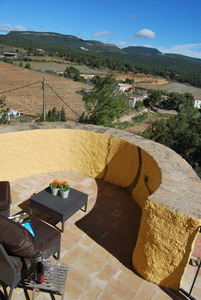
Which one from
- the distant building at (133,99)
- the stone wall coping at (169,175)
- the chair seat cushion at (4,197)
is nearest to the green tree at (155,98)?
the distant building at (133,99)

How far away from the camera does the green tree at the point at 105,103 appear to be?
1159cm

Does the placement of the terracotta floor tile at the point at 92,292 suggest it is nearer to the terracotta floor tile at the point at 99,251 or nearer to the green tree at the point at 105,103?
the terracotta floor tile at the point at 99,251

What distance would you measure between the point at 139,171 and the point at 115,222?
3.72ft

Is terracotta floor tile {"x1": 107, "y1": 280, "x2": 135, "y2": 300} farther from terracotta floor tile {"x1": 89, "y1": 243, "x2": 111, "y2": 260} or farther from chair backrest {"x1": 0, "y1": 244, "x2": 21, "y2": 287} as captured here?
chair backrest {"x1": 0, "y1": 244, "x2": 21, "y2": 287}

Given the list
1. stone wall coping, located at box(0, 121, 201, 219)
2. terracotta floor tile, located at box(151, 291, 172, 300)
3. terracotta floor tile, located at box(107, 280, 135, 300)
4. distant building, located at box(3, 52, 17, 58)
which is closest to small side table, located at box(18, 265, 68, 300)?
terracotta floor tile, located at box(107, 280, 135, 300)

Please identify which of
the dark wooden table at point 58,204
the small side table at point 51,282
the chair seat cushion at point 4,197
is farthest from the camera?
the dark wooden table at point 58,204

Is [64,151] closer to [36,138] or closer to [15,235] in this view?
[36,138]

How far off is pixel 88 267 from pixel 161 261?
95 cm

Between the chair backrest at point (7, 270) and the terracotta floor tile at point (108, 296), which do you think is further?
the terracotta floor tile at point (108, 296)

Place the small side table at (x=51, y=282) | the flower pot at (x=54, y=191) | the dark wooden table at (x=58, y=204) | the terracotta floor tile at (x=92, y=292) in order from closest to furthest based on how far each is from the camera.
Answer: the small side table at (x=51, y=282) → the terracotta floor tile at (x=92, y=292) → the dark wooden table at (x=58, y=204) → the flower pot at (x=54, y=191)

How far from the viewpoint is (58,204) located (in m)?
3.76

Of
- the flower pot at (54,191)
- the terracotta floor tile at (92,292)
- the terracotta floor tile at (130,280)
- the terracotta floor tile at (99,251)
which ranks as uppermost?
the flower pot at (54,191)

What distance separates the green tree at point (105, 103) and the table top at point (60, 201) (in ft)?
25.8

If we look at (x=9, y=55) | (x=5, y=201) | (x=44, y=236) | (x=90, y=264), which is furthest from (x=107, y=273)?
(x=9, y=55)
